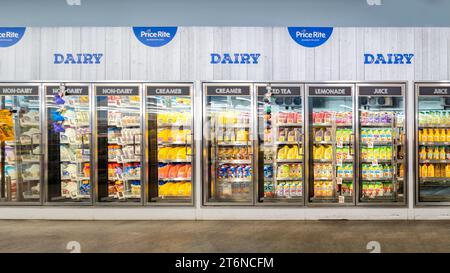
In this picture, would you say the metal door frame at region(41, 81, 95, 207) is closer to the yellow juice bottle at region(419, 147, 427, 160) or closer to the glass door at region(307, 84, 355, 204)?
the glass door at region(307, 84, 355, 204)

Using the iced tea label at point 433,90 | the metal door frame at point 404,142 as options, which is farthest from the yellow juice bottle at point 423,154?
the iced tea label at point 433,90

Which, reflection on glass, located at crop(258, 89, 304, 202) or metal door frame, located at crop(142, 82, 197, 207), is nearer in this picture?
metal door frame, located at crop(142, 82, 197, 207)

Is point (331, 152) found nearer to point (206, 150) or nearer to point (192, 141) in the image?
point (206, 150)

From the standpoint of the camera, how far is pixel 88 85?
639 centimetres

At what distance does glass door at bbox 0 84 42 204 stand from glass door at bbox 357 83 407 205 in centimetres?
520

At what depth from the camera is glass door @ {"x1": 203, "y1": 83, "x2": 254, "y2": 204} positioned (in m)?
6.44

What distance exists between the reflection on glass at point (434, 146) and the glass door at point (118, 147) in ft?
14.8

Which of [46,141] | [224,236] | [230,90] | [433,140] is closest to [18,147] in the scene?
[46,141]

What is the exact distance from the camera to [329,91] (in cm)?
630

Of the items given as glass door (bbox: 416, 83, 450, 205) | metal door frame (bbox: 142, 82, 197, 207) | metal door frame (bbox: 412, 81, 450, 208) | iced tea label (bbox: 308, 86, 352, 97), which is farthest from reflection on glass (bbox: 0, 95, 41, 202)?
glass door (bbox: 416, 83, 450, 205)

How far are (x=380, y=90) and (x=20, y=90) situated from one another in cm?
570

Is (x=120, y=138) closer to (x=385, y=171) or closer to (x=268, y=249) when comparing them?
A: (x=268, y=249)

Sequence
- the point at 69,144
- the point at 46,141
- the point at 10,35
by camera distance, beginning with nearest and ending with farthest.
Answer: the point at 46,141 < the point at 69,144 < the point at 10,35

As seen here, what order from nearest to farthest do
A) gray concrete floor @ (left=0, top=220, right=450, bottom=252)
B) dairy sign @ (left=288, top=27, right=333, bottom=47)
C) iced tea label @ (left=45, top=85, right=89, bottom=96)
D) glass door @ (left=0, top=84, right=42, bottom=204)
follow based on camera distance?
gray concrete floor @ (left=0, top=220, right=450, bottom=252) → iced tea label @ (left=45, top=85, right=89, bottom=96) → glass door @ (left=0, top=84, right=42, bottom=204) → dairy sign @ (left=288, top=27, right=333, bottom=47)
